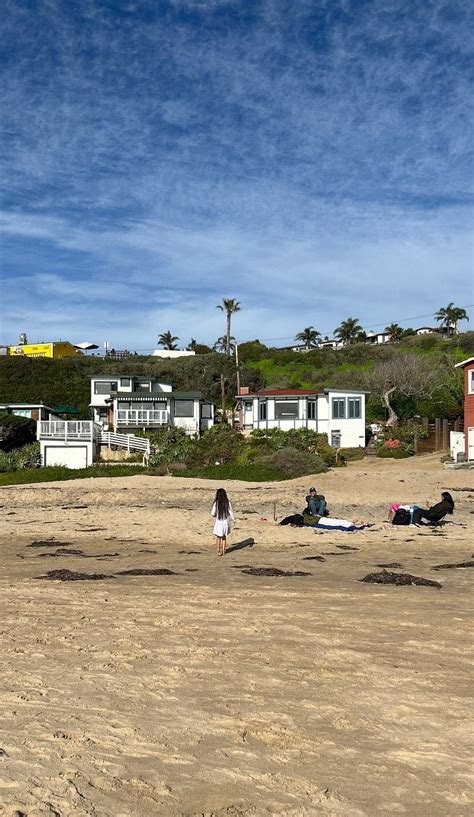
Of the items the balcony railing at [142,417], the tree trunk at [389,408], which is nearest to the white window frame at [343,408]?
the tree trunk at [389,408]

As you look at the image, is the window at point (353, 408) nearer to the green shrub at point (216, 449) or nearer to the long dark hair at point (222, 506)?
the green shrub at point (216, 449)

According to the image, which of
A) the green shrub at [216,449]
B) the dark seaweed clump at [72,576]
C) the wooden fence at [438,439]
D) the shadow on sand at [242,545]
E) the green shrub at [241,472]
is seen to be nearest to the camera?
the dark seaweed clump at [72,576]

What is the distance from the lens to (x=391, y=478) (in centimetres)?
3238

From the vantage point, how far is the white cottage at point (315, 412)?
50.6 m

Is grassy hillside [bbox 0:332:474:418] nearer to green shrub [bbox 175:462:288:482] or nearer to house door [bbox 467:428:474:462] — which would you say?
house door [bbox 467:428:474:462]

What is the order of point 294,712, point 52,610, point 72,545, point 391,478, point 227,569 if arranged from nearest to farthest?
point 294,712
point 52,610
point 227,569
point 72,545
point 391,478

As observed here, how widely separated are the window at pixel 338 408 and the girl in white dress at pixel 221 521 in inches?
1367

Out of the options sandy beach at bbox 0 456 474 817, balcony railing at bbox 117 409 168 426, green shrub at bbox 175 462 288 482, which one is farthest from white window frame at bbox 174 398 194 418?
sandy beach at bbox 0 456 474 817

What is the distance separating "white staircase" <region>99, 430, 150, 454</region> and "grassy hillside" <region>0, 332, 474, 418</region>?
20708mm

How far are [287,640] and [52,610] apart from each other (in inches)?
142

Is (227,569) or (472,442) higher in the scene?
(472,442)

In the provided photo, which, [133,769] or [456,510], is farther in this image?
[456,510]

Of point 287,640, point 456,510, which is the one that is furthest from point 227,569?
point 456,510

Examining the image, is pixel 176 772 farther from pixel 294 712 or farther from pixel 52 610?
pixel 52 610
